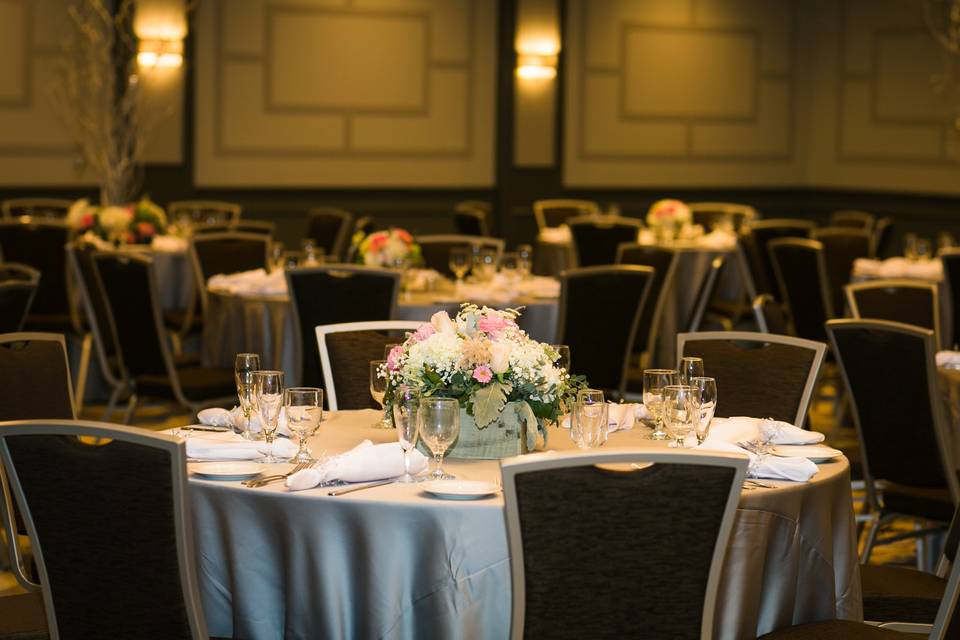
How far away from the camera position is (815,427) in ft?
24.3

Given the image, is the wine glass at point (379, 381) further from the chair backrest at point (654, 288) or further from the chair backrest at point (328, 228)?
the chair backrest at point (328, 228)

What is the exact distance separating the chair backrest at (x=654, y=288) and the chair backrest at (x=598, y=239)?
2162 mm

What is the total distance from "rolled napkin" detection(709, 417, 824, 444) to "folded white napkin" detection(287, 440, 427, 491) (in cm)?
76

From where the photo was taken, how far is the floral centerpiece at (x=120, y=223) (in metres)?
7.85

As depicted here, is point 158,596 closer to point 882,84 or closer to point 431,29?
point 431,29

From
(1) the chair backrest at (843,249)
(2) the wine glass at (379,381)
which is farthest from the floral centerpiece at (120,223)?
(2) the wine glass at (379,381)

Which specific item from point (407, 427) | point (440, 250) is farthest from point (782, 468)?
point (440, 250)

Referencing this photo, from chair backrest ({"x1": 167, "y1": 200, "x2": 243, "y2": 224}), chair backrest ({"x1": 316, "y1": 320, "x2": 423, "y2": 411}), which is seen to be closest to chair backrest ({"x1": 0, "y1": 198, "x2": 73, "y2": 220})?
chair backrest ({"x1": 167, "y1": 200, "x2": 243, "y2": 224})

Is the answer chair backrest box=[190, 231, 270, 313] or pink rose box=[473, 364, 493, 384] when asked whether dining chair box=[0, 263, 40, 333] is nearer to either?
pink rose box=[473, 364, 493, 384]

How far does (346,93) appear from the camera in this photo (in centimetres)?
1154

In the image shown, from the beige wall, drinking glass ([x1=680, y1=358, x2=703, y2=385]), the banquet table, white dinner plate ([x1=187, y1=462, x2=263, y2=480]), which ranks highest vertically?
the beige wall

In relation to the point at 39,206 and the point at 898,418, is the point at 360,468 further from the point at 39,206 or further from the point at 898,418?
the point at 39,206

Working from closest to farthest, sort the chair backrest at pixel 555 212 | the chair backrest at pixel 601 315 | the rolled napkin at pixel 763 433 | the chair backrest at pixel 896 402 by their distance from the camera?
the rolled napkin at pixel 763 433
the chair backrest at pixel 896 402
the chair backrest at pixel 601 315
the chair backrest at pixel 555 212

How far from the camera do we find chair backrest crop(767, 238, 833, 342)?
7.19 meters
